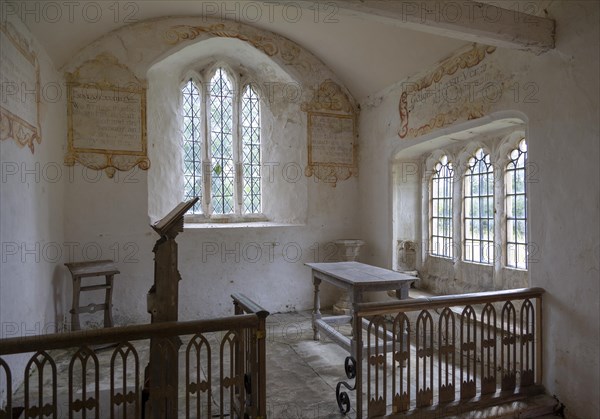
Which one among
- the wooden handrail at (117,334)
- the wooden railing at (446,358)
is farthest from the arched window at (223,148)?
the wooden handrail at (117,334)

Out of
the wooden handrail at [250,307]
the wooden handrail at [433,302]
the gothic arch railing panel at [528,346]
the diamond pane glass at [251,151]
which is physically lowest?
the gothic arch railing panel at [528,346]

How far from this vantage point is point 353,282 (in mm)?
3824

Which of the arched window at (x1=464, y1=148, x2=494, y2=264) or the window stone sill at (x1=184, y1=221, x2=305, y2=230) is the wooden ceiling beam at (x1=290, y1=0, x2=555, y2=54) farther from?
the window stone sill at (x1=184, y1=221, x2=305, y2=230)

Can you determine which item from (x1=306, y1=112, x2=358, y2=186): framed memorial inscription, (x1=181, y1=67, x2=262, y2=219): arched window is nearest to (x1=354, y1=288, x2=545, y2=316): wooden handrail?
(x1=306, y1=112, x2=358, y2=186): framed memorial inscription

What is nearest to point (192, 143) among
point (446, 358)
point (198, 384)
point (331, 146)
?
point (331, 146)

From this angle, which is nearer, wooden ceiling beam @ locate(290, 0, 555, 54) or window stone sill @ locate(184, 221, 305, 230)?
wooden ceiling beam @ locate(290, 0, 555, 54)

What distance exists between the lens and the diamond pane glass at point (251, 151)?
669 cm

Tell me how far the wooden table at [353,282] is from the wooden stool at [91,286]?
240 centimetres

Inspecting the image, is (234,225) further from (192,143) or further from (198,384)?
(198,384)

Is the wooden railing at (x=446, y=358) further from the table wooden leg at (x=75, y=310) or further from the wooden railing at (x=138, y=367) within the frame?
the table wooden leg at (x=75, y=310)

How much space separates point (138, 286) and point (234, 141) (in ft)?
8.55

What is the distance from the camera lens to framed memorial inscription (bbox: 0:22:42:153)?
11.4 ft

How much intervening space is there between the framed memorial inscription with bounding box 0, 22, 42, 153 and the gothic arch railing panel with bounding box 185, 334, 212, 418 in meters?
2.48

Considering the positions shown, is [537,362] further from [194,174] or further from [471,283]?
[194,174]
